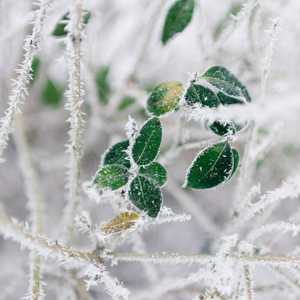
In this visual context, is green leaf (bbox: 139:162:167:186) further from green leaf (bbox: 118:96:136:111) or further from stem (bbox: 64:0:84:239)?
green leaf (bbox: 118:96:136:111)

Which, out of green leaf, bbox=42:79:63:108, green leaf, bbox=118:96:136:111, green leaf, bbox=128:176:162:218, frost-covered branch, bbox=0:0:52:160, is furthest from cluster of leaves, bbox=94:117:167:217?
green leaf, bbox=42:79:63:108

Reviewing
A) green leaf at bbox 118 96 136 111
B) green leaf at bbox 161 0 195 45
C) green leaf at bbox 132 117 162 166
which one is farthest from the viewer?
green leaf at bbox 118 96 136 111

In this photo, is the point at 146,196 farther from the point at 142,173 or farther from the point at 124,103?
the point at 124,103

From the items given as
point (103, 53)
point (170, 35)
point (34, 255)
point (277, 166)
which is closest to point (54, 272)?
point (34, 255)

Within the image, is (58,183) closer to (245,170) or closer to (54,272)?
(54,272)

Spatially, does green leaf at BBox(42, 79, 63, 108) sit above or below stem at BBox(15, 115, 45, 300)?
above

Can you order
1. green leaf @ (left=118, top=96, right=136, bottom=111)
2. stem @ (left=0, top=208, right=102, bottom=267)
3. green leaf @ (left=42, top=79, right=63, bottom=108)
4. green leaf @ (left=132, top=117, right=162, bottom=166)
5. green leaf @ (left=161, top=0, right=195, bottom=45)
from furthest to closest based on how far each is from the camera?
green leaf @ (left=42, top=79, right=63, bottom=108), green leaf @ (left=118, top=96, right=136, bottom=111), green leaf @ (left=161, top=0, right=195, bottom=45), green leaf @ (left=132, top=117, right=162, bottom=166), stem @ (left=0, top=208, right=102, bottom=267)

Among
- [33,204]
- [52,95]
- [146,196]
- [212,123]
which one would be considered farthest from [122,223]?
[52,95]
